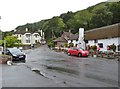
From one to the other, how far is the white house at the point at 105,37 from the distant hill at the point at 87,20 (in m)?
21.9

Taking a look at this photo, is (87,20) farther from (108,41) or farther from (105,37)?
(108,41)

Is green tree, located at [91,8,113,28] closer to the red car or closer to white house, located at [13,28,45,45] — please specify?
the red car

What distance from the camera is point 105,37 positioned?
43969mm

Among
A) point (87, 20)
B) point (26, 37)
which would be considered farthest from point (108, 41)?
point (26, 37)

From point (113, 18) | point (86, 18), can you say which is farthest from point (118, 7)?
point (86, 18)

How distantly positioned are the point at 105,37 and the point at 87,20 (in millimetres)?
58493

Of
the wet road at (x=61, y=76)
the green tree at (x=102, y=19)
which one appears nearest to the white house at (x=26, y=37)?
the green tree at (x=102, y=19)

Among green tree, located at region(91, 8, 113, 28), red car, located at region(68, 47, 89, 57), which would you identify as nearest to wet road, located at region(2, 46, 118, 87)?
red car, located at region(68, 47, 89, 57)

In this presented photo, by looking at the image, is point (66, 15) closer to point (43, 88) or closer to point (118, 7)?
point (118, 7)

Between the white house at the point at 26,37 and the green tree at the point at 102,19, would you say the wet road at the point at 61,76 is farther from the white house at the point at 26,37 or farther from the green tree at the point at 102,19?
the white house at the point at 26,37

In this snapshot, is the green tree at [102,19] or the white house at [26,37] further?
the white house at [26,37]

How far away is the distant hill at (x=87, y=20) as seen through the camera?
7207 cm

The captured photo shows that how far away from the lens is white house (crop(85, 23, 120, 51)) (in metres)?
40.4

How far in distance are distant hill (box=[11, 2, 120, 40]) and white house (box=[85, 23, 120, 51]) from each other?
21.9 meters
